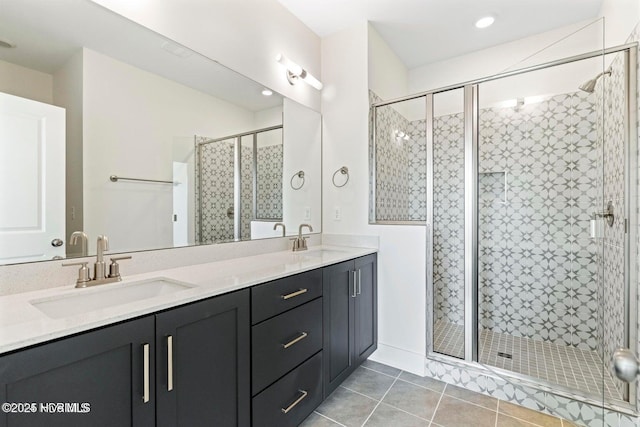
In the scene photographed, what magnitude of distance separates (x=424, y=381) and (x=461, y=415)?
0.38 metres

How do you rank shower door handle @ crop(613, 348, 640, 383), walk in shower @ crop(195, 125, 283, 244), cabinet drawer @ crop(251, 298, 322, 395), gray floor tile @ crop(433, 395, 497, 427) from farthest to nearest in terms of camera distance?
walk in shower @ crop(195, 125, 283, 244) → gray floor tile @ crop(433, 395, 497, 427) → cabinet drawer @ crop(251, 298, 322, 395) → shower door handle @ crop(613, 348, 640, 383)

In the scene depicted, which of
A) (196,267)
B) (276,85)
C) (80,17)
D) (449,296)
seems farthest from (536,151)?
(80,17)

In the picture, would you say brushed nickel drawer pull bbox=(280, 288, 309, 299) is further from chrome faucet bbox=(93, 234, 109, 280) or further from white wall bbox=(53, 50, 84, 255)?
white wall bbox=(53, 50, 84, 255)

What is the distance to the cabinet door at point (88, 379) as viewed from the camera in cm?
70

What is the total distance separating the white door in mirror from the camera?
1084 mm

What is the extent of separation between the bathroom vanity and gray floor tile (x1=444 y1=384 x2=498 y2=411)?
0.75 m

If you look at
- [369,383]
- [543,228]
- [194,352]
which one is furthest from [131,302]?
[543,228]

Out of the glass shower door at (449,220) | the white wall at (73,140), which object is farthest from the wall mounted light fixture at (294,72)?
the white wall at (73,140)

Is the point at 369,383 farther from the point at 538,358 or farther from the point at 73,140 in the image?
the point at 73,140

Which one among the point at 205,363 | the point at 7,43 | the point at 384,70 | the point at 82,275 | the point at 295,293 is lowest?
the point at 205,363

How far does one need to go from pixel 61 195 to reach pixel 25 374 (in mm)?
770

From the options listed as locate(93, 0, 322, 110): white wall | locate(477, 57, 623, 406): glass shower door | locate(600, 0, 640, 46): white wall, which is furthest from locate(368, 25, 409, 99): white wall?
locate(600, 0, 640, 46): white wall

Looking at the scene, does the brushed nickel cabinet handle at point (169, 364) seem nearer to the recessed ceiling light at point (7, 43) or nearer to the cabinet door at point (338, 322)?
the cabinet door at point (338, 322)

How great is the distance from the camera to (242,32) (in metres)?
1.96
